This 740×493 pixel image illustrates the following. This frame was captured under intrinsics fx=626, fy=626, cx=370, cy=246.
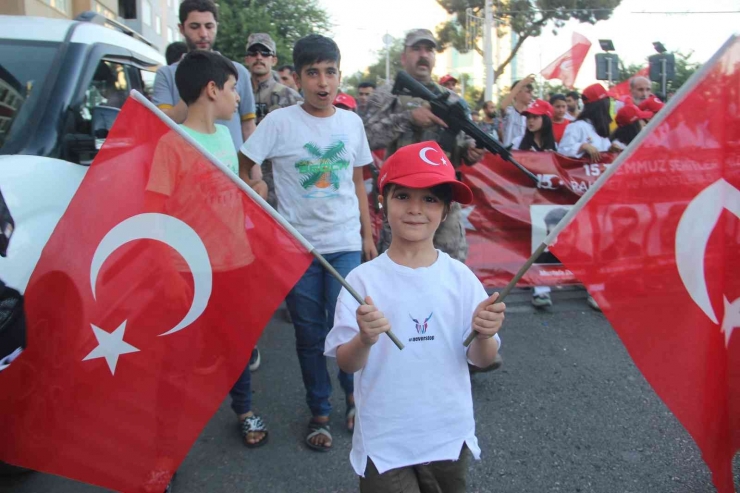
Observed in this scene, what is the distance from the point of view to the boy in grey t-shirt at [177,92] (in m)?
3.67

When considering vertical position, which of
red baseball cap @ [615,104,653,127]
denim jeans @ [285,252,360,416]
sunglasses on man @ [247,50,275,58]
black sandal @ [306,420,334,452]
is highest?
sunglasses on man @ [247,50,275,58]

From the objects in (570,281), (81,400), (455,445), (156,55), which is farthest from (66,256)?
(570,281)

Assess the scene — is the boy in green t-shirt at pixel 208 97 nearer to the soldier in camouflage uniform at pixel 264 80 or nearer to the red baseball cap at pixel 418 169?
the red baseball cap at pixel 418 169

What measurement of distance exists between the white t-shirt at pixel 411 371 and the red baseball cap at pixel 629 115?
5285 mm

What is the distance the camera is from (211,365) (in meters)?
2.27

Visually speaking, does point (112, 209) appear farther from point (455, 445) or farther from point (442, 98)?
point (442, 98)

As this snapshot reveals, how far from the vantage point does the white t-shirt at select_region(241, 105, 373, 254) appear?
3170mm

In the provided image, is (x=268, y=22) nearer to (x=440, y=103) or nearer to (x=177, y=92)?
(x=177, y=92)

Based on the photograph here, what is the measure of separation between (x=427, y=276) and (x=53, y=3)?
19.6m

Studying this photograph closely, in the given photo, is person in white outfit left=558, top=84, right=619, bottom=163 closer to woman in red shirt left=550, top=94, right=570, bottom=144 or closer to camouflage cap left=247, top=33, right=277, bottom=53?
woman in red shirt left=550, top=94, right=570, bottom=144

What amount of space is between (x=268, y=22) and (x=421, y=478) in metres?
23.0

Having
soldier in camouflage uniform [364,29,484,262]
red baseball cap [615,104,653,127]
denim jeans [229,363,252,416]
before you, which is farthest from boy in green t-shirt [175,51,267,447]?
red baseball cap [615,104,653,127]

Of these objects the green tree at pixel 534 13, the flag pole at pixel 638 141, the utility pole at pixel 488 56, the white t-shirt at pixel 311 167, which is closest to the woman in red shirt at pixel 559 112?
the white t-shirt at pixel 311 167

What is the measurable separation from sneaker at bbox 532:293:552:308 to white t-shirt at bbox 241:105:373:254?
303cm
